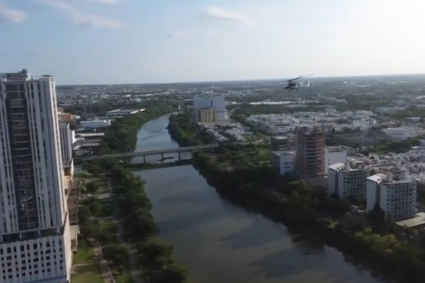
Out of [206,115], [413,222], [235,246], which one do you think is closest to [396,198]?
[413,222]

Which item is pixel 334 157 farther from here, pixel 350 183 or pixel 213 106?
pixel 213 106

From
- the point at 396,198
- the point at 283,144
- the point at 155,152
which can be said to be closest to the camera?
the point at 396,198

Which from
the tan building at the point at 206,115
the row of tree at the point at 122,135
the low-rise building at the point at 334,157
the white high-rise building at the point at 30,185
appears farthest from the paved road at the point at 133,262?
the tan building at the point at 206,115

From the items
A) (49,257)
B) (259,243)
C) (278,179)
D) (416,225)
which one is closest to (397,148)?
(278,179)

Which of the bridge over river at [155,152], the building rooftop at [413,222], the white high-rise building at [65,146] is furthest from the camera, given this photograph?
the bridge over river at [155,152]

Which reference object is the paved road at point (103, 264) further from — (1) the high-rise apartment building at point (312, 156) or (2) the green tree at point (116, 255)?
(1) the high-rise apartment building at point (312, 156)
